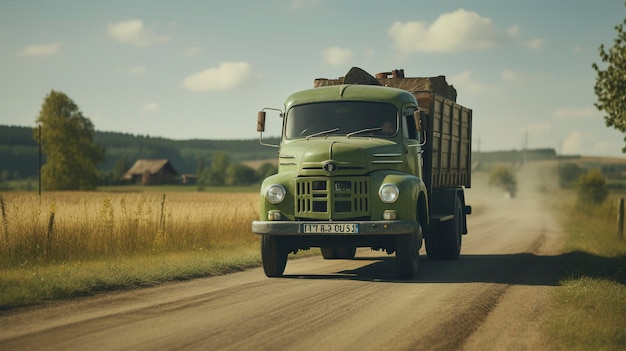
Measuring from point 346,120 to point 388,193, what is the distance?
192 cm

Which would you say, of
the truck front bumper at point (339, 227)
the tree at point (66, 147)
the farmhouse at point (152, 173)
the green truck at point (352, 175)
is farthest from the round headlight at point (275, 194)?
the farmhouse at point (152, 173)

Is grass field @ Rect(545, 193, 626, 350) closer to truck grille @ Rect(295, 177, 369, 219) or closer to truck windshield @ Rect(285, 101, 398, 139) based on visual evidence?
truck grille @ Rect(295, 177, 369, 219)

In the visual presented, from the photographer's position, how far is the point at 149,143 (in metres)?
198

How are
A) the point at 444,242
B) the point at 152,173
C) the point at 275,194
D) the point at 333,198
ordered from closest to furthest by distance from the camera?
the point at 333,198
the point at 275,194
the point at 444,242
the point at 152,173

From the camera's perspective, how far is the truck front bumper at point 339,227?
1152 cm

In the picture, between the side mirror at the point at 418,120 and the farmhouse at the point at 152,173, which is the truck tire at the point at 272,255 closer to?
the side mirror at the point at 418,120

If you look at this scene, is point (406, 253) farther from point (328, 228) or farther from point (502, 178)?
point (502, 178)

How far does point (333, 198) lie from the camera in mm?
11781

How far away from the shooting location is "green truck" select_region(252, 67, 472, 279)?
1171 centimetres

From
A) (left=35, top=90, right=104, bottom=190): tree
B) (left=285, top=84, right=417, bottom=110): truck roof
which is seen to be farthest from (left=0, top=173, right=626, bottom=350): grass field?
(left=35, top=90, right=104, bottom=190): tree

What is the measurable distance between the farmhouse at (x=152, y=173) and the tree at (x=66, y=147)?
228ft

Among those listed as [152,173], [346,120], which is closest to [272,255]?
[346,120]

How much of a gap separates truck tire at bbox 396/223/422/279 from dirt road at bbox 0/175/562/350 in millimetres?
274

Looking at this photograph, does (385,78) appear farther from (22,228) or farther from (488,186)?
(488,186)
